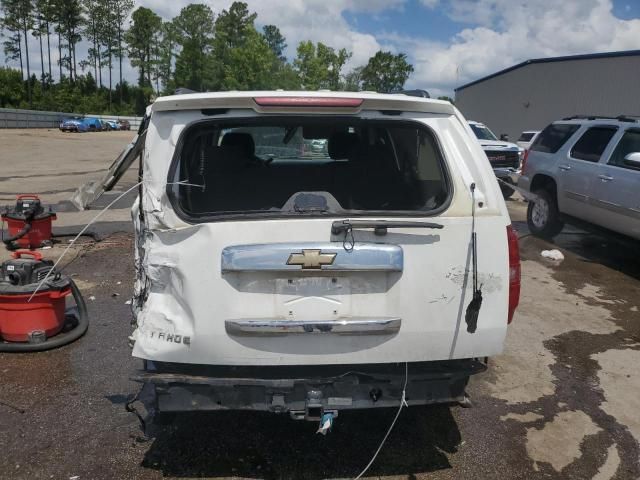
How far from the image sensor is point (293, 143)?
14.3 ft

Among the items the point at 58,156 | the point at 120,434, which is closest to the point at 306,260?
the point at 120,434

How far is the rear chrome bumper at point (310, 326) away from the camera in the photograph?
2.63 meters

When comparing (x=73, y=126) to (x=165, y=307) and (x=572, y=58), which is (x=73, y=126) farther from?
(x=165, y=307)

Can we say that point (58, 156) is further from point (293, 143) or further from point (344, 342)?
point (344, 342)

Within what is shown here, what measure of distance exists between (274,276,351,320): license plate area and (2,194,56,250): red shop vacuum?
6.17m

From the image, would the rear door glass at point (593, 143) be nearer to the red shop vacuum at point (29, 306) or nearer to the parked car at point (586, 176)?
the parked car at point (586, 176)

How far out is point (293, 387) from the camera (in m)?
2.73

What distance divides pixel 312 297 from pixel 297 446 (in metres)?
1.18

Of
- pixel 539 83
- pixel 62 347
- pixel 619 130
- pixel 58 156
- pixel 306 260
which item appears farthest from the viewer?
pixel 539 83

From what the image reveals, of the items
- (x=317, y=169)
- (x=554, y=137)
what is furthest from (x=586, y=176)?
(x=317, y=169)

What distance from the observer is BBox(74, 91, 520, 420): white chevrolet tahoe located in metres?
2.64

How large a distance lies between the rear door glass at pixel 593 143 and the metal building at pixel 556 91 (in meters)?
22.8

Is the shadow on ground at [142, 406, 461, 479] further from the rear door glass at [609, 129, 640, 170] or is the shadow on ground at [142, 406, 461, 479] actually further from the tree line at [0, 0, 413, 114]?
the tree line at [0, 0, 413, 114]

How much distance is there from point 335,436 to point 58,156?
27.0 meters
